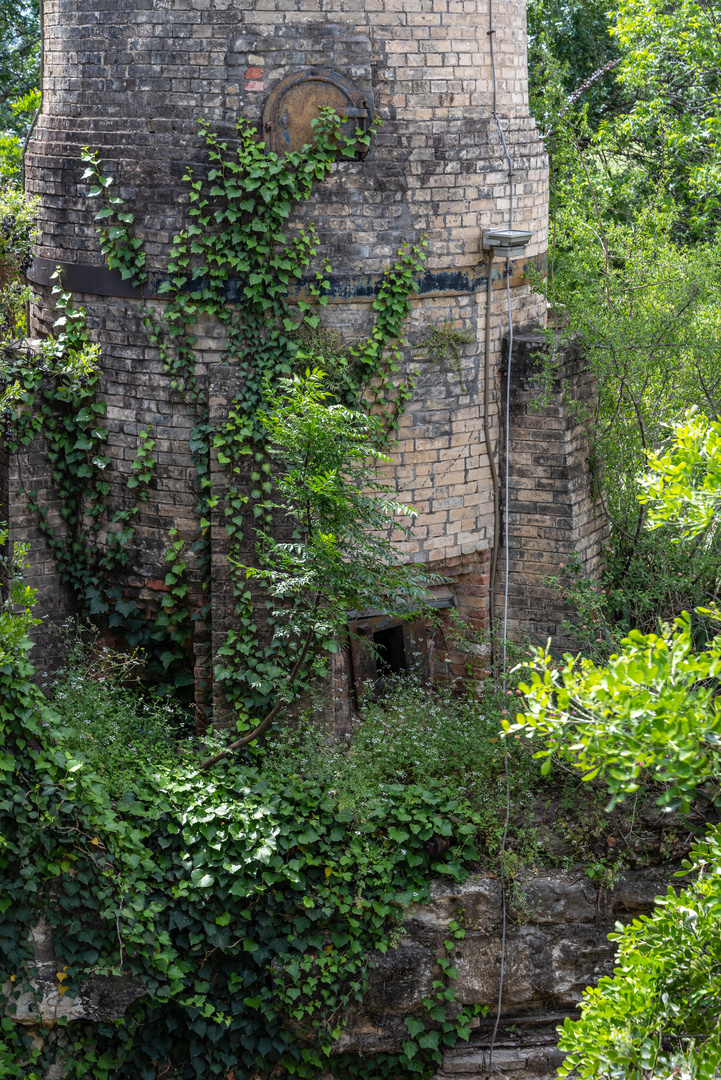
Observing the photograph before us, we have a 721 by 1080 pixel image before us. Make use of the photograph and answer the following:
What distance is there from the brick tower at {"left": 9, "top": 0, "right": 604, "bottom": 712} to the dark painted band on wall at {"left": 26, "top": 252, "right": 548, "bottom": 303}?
0.05ft

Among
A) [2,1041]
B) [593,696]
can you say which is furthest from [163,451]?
[593,696]

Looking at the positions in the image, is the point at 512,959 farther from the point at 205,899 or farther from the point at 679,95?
the point at 679,95

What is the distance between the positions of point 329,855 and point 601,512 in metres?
3.82

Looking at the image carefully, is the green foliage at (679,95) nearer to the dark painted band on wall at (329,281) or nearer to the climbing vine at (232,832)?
the dark painted band on wall at (329,281)

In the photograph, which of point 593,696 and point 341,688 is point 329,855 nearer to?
point 341,688

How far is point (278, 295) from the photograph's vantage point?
24.3 ft

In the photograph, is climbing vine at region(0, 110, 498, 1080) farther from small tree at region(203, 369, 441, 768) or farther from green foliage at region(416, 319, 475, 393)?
small tree at region(203, 369, 441, 768)

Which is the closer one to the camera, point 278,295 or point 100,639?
point 278,295

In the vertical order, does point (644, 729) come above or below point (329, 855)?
above

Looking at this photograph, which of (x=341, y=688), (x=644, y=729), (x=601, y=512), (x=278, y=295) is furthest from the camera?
(x=601, y=512)

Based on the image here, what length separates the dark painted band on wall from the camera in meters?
7.46

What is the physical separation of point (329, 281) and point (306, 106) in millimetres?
1237

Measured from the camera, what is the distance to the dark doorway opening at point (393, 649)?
28.2 feet

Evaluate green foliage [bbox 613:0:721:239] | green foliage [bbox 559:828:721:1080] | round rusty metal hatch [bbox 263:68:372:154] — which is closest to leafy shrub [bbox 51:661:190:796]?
green foliage [bbox 559:828:721:1080]
